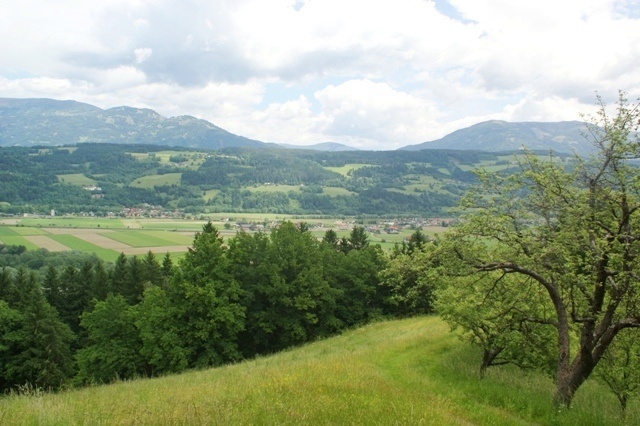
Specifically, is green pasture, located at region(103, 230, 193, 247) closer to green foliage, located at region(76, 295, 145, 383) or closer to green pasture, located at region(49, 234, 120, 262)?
green pasture, located at region(49, 234, 120, 262)

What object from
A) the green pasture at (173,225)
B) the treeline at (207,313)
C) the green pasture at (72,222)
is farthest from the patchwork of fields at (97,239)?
the treeline at (207,313)

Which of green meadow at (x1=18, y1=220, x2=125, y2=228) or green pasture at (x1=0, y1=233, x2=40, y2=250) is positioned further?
green meadow at (x1=18, y1=220, x2=125, y2=228)

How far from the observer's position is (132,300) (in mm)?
49125

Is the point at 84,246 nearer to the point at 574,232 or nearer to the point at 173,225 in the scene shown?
the point at 173,225

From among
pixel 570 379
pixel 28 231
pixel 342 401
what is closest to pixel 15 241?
pixel 28 231

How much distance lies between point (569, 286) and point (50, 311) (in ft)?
136

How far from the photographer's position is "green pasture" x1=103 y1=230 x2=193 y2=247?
111250 millimetres

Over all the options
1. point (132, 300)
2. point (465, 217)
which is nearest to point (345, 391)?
point (465, 217)

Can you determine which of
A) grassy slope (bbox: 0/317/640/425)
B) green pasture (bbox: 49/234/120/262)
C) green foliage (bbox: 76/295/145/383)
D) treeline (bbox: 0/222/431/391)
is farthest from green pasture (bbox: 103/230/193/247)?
grassy slope (bbox: 0/317/640/425)

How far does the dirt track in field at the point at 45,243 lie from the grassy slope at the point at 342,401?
105 m

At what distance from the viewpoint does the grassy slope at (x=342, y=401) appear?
24.3 ft

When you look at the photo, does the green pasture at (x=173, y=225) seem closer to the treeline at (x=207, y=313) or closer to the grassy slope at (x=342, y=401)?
the treeline at (x=207, y=313)

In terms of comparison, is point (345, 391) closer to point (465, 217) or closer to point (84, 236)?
point (465, 217)

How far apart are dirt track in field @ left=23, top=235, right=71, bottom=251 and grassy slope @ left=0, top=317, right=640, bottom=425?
105m
